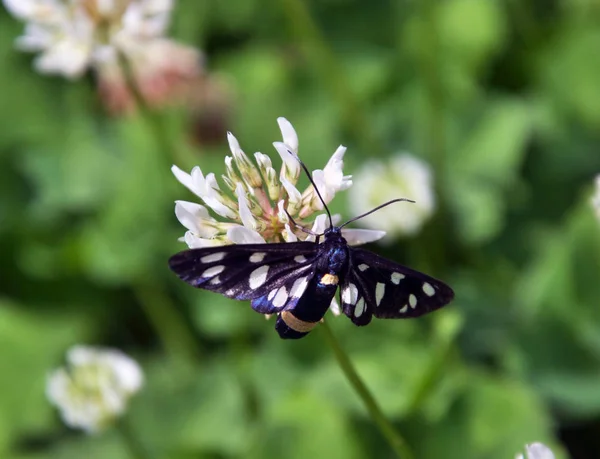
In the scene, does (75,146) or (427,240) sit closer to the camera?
Result: (427,240)

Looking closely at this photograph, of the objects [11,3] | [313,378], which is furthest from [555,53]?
[11,3]

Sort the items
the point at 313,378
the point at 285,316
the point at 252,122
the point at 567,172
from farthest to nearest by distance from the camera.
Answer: the point at 252,122, the point at 567,172, the point at 313,378, the point at 285,316

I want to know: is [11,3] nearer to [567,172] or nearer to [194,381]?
[194,381]

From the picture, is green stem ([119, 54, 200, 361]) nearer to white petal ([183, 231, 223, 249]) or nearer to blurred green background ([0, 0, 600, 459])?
blurred green background ([0, 0, 600, 459])

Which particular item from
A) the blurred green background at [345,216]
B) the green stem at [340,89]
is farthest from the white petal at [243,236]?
the green stem at [340,89]

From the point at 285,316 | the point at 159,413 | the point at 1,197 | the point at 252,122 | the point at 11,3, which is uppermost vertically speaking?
the point at 1,197

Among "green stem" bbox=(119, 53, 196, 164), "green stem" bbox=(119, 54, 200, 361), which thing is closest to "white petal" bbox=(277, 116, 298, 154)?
"green stem" bbox=(119, 53, 196, 164)
